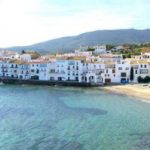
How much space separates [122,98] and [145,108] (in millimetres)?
9614

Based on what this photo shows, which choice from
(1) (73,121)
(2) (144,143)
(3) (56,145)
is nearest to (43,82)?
(1) (73,121)

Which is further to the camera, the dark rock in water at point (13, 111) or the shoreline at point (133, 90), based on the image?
the shoreline at point (133, 90)

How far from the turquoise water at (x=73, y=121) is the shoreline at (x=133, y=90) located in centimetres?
217

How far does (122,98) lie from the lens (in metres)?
58.5

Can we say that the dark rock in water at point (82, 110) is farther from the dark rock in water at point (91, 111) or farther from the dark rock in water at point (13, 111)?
the dark rock in water at point (13, 111)

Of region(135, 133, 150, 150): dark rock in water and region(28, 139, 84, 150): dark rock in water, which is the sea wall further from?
region(28, 139, 84, 150): dark rock in water

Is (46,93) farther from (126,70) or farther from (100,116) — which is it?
(100,116)

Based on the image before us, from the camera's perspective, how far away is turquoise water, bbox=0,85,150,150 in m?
32.0

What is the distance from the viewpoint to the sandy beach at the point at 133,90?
59.5 metres

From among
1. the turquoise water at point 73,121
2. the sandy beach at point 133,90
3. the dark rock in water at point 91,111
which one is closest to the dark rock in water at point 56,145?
the turquoise water at point 73,121

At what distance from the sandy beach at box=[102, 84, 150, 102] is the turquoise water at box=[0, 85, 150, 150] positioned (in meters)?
2.37

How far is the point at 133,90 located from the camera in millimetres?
64562

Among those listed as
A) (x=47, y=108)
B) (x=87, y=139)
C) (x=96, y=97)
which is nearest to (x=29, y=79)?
(x=96, y=97)

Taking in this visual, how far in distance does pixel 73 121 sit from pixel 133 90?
25205 millimetres
